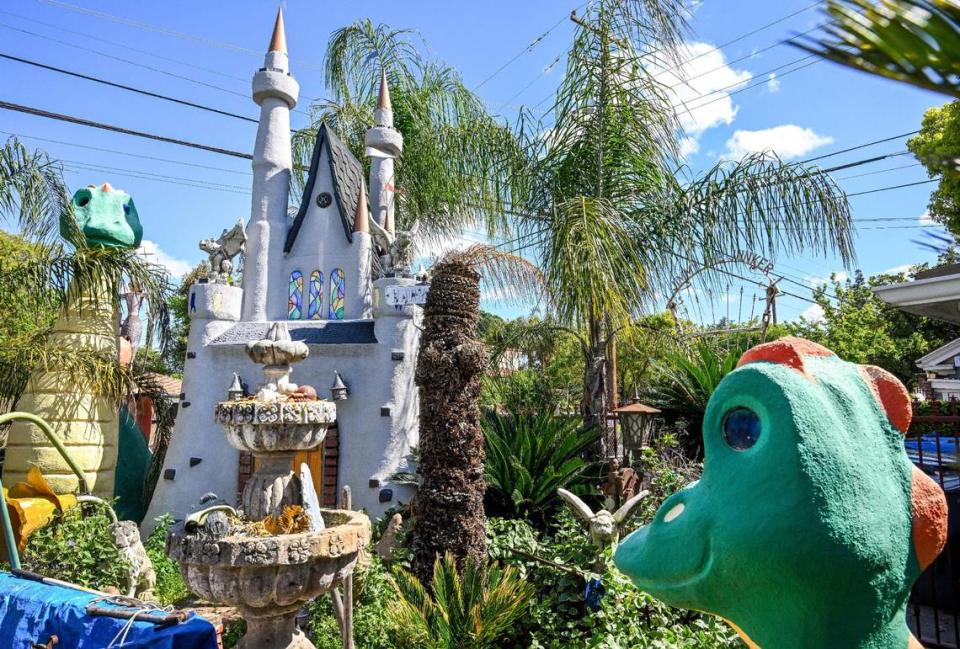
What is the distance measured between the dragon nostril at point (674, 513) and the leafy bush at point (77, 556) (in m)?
6.13

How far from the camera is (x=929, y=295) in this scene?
16.4ft

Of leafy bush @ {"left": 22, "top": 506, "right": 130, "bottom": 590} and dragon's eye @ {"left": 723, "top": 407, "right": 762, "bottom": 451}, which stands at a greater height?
dragon's eye @ {"left": 723, "top": 407, "right": 762, "bottom": 451}

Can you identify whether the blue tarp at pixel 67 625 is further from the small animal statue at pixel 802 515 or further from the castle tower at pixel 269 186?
the castle tower at pixel 269 186

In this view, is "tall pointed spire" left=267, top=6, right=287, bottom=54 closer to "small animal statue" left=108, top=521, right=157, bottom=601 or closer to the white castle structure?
the white castle structure

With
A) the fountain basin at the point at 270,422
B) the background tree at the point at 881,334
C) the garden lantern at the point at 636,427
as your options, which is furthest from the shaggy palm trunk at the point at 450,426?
the background tree at the point at 881,334

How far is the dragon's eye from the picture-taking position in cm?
189

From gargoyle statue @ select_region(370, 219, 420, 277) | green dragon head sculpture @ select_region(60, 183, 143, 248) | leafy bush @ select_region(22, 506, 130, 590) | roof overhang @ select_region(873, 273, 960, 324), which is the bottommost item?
leafy bush @ select_region(22, 506, 130, 590)

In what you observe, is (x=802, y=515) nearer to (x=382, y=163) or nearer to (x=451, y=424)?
(x=451, y=424)

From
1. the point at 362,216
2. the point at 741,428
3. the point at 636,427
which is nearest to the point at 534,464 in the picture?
the point at 636,427

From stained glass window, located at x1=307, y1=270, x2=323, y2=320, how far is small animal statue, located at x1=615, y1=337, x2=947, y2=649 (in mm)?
8421

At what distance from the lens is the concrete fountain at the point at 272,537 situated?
3824 millimetres

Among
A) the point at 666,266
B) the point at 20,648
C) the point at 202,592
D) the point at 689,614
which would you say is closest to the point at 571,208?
the point at 666,266

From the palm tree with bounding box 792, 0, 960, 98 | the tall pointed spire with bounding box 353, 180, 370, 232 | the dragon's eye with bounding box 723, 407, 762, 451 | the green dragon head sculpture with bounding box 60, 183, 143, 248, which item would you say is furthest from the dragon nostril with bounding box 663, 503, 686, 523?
the green dragon head sculpture with bounding box 60, 183, 143, 248

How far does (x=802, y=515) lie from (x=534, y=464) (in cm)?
571
